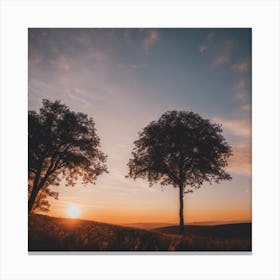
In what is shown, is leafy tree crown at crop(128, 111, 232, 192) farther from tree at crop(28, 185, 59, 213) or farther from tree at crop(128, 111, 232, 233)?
tree at crop(28, 185, 59, 213)

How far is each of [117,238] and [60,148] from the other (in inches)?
138

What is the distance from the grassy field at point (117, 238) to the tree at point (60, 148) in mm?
1072

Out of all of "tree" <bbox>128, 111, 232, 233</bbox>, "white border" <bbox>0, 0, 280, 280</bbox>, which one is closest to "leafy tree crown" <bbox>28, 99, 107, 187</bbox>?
"white border" <bbox>0, 0, 280, 280</bbox>

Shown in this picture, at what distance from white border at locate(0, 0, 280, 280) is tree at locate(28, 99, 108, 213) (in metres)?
0.57

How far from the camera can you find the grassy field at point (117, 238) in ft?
35.8

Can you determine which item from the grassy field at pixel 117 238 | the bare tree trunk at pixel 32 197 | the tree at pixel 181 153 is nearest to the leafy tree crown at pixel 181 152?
the tree at pixel 181 153

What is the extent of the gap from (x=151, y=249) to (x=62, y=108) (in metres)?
4.93

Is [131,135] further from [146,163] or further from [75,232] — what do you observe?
[75,232]

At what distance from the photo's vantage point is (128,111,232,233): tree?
11523mm
